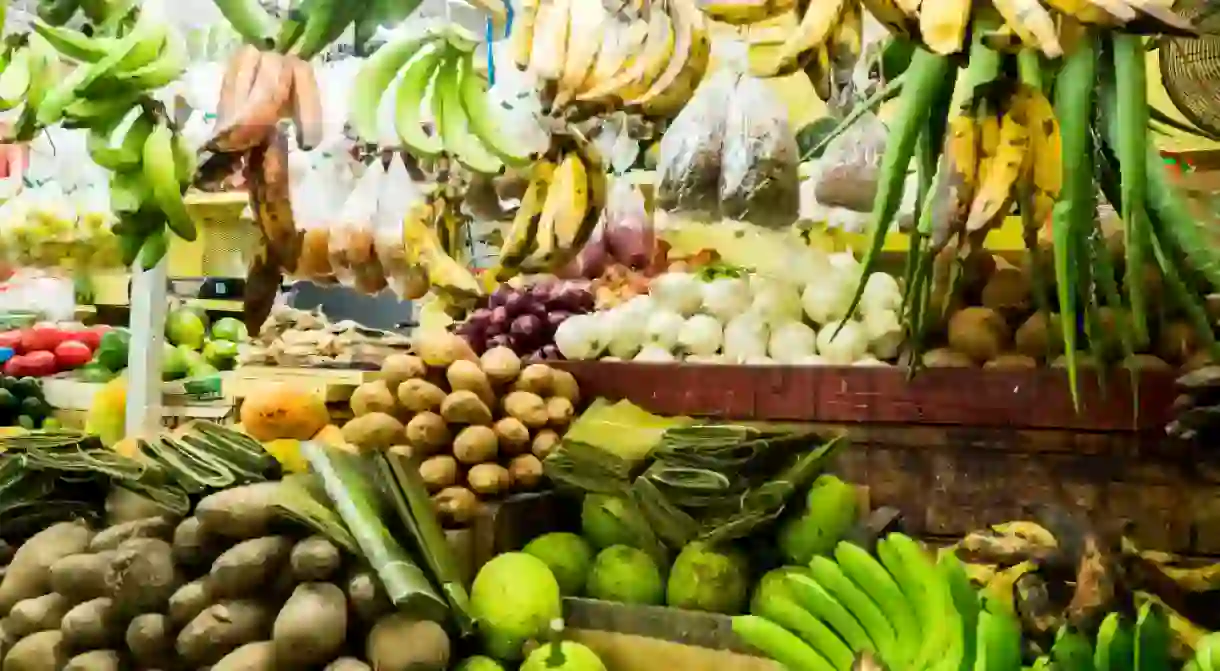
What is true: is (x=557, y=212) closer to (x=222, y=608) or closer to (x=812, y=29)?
(x=812, y=29)

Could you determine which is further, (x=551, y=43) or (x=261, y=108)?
(x=261, y=108)

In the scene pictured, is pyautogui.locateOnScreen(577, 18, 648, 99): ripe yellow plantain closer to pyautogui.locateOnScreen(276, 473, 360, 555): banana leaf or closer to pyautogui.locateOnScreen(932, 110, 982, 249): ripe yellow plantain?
pyautogui.locateOnScreen(932, 110, 982, 249): ripe yellow plantain

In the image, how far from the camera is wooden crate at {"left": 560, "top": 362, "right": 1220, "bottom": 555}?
177 cm

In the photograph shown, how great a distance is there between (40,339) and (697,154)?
3.58 m

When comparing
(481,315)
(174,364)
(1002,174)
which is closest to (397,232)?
(481,315)

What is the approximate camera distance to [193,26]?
199cm

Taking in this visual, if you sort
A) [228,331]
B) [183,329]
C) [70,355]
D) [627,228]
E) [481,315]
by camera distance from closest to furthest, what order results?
[627,228] < [481,315] < [70,355] < [183,329] < [228,331]

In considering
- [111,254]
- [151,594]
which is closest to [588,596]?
[151,594]

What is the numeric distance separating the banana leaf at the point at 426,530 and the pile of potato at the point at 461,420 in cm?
7

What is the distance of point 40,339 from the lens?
A: 4.32 meters

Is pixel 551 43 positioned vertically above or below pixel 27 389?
above

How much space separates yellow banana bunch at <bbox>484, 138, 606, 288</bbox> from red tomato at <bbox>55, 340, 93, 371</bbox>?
10.6 ft

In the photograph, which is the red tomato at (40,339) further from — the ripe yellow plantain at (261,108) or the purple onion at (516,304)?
the ripe yellow plantain at (261,108)

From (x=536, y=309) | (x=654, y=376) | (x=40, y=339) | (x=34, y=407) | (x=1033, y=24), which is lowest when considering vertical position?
(x=34, y=407)
